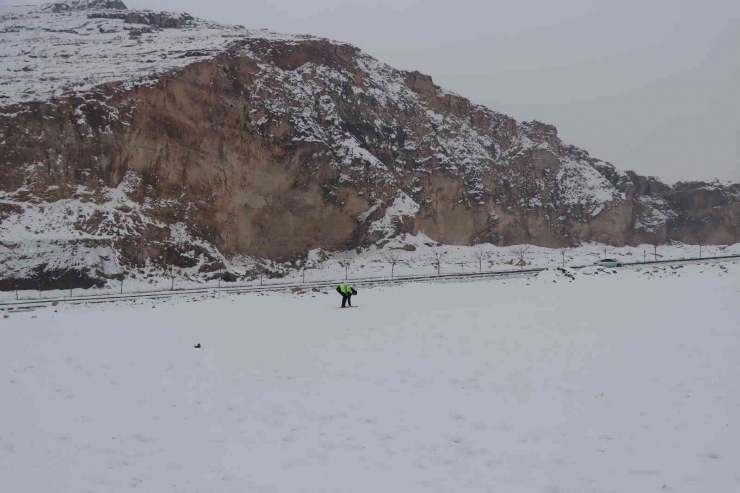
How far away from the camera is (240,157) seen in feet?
186

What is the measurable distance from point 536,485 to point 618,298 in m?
17.6

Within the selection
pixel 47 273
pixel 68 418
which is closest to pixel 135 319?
pixel 68 418

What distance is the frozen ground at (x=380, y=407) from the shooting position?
18.4 feet

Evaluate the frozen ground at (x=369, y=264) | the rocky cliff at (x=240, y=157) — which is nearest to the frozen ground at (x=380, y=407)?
the frozen ground at (x=369, y=264)

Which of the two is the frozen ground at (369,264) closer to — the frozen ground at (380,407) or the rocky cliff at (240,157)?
the rocky cliff at (240,157)

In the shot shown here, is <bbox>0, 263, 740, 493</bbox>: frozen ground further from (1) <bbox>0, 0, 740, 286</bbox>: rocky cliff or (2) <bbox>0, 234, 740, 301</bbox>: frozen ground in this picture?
(1) <bbox>0, 0, 740, 286</bbox>: rocky cliff

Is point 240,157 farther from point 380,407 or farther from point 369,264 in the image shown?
point 380,407

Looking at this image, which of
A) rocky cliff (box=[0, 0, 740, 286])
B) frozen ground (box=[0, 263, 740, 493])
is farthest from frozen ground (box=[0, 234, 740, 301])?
frozen ground (box=[0, 263, 740, 493])

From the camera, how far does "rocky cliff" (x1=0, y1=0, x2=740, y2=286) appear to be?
144ft

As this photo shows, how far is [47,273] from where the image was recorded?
37.2 m

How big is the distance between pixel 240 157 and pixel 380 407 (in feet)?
174

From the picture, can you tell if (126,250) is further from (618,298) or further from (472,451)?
(472,451)

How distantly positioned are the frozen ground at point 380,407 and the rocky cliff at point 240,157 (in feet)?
109

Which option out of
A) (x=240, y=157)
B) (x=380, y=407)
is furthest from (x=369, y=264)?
(x=380, y=407)
